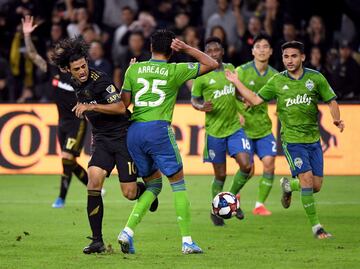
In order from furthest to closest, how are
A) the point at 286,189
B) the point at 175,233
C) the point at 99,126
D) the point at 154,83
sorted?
1. the point at 286,189
2. the point at 175,233
3. the point at 99,126
4. the point at 154,83

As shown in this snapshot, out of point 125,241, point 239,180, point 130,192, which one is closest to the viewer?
point 125,241

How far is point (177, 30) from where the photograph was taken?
22688mm

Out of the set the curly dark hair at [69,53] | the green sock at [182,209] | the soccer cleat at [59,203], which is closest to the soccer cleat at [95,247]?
the green sock at [182,209]

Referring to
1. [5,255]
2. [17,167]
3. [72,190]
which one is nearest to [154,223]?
[5,255]

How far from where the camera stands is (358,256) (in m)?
10.6

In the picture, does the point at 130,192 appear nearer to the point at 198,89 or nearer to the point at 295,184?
the point at 295,184

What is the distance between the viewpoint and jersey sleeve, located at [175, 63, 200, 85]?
10.9 m

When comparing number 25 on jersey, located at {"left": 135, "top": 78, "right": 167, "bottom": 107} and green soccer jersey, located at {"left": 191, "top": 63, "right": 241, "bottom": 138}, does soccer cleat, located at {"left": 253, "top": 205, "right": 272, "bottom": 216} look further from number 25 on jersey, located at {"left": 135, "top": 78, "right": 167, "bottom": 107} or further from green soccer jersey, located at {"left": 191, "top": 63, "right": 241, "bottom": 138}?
number 25 on jersey, located at {"left": 135, "top": 78, "right": 167, "bottom": 107}

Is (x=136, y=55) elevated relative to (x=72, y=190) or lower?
elevated

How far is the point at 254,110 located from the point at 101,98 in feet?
14.1

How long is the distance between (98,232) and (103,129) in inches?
44.3

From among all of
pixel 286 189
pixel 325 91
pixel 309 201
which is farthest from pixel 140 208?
pixel 286 189

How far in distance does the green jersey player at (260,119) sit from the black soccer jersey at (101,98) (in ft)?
Result: 12.5

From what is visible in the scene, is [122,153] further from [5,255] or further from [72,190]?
[72,190]
